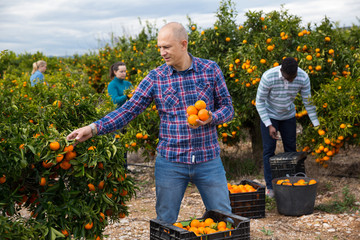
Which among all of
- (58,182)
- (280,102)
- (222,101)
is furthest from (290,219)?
(58,182)

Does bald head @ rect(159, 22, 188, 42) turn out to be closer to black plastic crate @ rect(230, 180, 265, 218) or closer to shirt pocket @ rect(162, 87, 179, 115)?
shirt pocket @ rect(162, 87, 179, 115)

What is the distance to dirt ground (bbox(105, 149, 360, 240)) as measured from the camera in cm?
427

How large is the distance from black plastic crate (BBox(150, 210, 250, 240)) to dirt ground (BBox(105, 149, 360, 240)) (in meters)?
0.99

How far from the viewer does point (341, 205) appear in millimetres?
4961

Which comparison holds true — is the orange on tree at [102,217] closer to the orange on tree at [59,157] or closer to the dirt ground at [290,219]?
the orange on tree at [59,157]

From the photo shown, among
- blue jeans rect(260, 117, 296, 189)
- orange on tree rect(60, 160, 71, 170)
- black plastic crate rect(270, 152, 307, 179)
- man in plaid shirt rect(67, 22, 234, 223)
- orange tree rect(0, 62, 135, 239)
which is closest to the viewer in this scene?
orange tree rect(0, 62, 135, 239)

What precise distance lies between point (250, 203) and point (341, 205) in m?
1.11

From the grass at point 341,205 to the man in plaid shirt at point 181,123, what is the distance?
246cm

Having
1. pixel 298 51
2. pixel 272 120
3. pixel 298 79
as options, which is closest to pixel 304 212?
pixel 272 120

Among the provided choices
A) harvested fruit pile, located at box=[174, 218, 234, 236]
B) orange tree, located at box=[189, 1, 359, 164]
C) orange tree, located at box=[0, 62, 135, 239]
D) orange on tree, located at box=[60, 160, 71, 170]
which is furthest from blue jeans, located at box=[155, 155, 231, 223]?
orange tree, located at box=[189, 1, 359, 164]

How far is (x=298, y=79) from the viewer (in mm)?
4957

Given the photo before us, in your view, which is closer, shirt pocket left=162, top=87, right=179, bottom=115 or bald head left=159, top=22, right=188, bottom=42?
bald head left=159, top=22, right=188, bottom=42

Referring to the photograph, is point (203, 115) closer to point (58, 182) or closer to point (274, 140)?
point (58, 182)

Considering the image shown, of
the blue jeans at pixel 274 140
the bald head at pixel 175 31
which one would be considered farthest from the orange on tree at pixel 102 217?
the blue jeans at pixel 274 140
